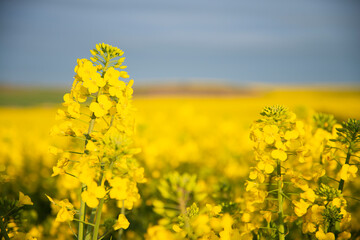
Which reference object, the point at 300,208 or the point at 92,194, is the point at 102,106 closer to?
the point at 92,194

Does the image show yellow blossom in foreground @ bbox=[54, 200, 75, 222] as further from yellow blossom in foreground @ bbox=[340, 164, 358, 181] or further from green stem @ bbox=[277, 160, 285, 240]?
yellow blossom in foreground @ bbox=[340, 164, 358, 181]

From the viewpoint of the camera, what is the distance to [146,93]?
135 ft

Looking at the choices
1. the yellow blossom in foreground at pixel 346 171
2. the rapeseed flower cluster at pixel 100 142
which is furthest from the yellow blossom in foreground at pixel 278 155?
the rapeseed flower cluster at pixel 100 142

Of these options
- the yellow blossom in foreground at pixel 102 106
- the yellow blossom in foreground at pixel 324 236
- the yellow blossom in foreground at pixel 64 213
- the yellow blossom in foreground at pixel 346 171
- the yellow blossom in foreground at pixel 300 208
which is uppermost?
the yellow blossom in foreground at pixel 102 106

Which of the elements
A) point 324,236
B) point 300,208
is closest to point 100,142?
point 300,208

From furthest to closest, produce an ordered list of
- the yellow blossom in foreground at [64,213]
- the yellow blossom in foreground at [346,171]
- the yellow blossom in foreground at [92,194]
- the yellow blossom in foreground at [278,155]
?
the yellow blossom in foreground at [346,171] < the yellow blossom in foreground at [278,155] < the yellow blossom in foreground at [64,213] < the yellow blossom in foreground at [92,194]

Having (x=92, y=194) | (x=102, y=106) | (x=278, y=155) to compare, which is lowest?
(x=92, y=194)

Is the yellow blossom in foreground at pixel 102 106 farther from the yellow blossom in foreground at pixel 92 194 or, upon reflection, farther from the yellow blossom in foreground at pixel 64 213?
the yellow blossom in foreground at pixel 64 213

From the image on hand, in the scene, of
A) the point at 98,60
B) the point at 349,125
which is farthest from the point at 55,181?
the point at 349,125

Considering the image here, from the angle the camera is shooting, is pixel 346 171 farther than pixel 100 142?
Yes

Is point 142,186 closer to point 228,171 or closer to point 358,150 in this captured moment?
point 228,171

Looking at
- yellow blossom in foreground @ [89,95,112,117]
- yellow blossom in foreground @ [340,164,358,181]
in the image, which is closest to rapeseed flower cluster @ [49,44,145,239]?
yellow blossom in foreground @ [89,95,112,117]

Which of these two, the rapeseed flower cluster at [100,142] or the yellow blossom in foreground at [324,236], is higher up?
Answer: the rapeseed flower cluster at [100,142]

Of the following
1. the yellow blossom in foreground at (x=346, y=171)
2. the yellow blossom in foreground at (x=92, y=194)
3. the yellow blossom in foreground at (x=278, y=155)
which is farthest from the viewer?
the yellow blossom in foreground at (x=346, y=171)
